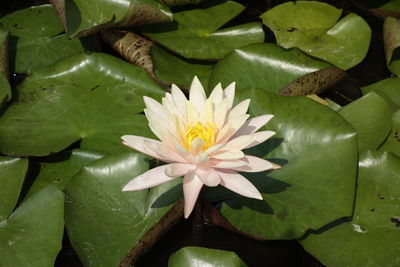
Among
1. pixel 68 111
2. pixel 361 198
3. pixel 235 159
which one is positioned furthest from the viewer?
pixel 68 111

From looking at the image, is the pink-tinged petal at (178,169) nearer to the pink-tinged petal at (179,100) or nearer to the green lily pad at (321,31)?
the pink-tinged petal at (179,100)

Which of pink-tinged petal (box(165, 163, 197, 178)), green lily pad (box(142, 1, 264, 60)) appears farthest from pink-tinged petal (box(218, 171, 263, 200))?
green lily pad (box(142, 1, 264, 60))

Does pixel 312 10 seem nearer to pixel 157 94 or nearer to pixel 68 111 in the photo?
pixel 157 94

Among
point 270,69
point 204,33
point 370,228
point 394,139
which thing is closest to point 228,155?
point 370,228

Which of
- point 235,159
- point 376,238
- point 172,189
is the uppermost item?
point 235,159

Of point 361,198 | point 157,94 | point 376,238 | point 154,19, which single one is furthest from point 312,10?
point 376,238

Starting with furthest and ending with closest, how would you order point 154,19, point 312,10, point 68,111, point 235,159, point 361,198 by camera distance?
point 312,10 → point 154,19 → point 68,111 → point 361,198 → point 235,159

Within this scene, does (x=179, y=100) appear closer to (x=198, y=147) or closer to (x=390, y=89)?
(x=198, y=147)
